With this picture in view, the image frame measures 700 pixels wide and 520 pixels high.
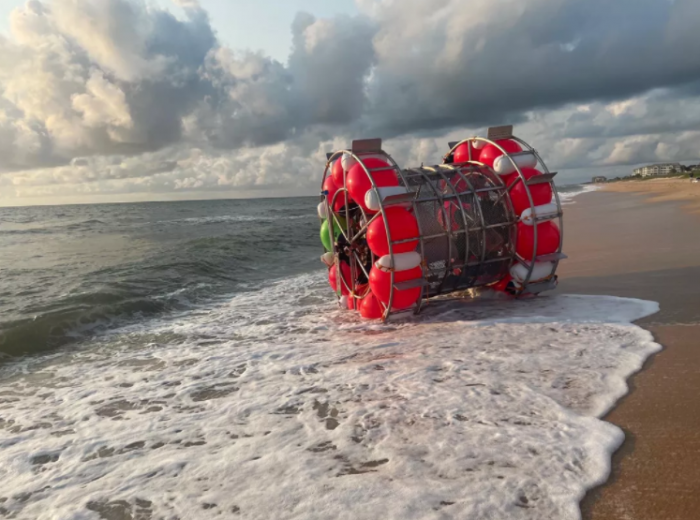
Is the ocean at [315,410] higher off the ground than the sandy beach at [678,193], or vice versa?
the sandy beach at [678,193]

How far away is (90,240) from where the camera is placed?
26.0 meters

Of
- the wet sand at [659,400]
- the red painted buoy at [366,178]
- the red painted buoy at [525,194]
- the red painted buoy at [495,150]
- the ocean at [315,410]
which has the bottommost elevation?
the ocean at [315,410]

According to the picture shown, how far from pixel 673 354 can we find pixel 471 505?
344 cm

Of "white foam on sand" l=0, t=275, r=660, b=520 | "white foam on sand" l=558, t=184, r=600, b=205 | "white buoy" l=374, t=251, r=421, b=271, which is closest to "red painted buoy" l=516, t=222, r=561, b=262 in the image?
"white foam on sand" l=0, t=275, r=660, b=520

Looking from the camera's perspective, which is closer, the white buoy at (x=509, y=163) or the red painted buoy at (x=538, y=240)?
the red painted buoy at (x=538, y=240)

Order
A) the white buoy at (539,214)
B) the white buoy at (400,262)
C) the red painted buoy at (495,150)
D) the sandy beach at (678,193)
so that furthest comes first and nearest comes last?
1. the sandy beach at (678,193)
2. the red painted buoy at (495,150)
3. the white buoy at (539,214)
4. the white buoy at (400,262)

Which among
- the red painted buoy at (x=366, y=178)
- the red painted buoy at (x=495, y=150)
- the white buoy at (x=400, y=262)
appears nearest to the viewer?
the white buoy at (x=400, y=262)

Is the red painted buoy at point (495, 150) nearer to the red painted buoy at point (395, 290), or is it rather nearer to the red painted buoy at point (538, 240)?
the red painted buoy at point (538, 240)

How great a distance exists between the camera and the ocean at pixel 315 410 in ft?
10.8

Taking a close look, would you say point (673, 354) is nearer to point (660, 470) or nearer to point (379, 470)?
point (660, 470)

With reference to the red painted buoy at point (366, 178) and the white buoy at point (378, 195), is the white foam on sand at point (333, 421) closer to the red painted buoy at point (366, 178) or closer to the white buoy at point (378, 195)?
the white buoy at point (378, 195)

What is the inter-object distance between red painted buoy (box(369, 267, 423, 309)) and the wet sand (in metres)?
2.96

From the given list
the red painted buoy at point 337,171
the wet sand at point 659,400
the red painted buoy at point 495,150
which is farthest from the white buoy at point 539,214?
the red painted buoy at point 337,171

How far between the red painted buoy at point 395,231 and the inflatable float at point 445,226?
15 millimetres
